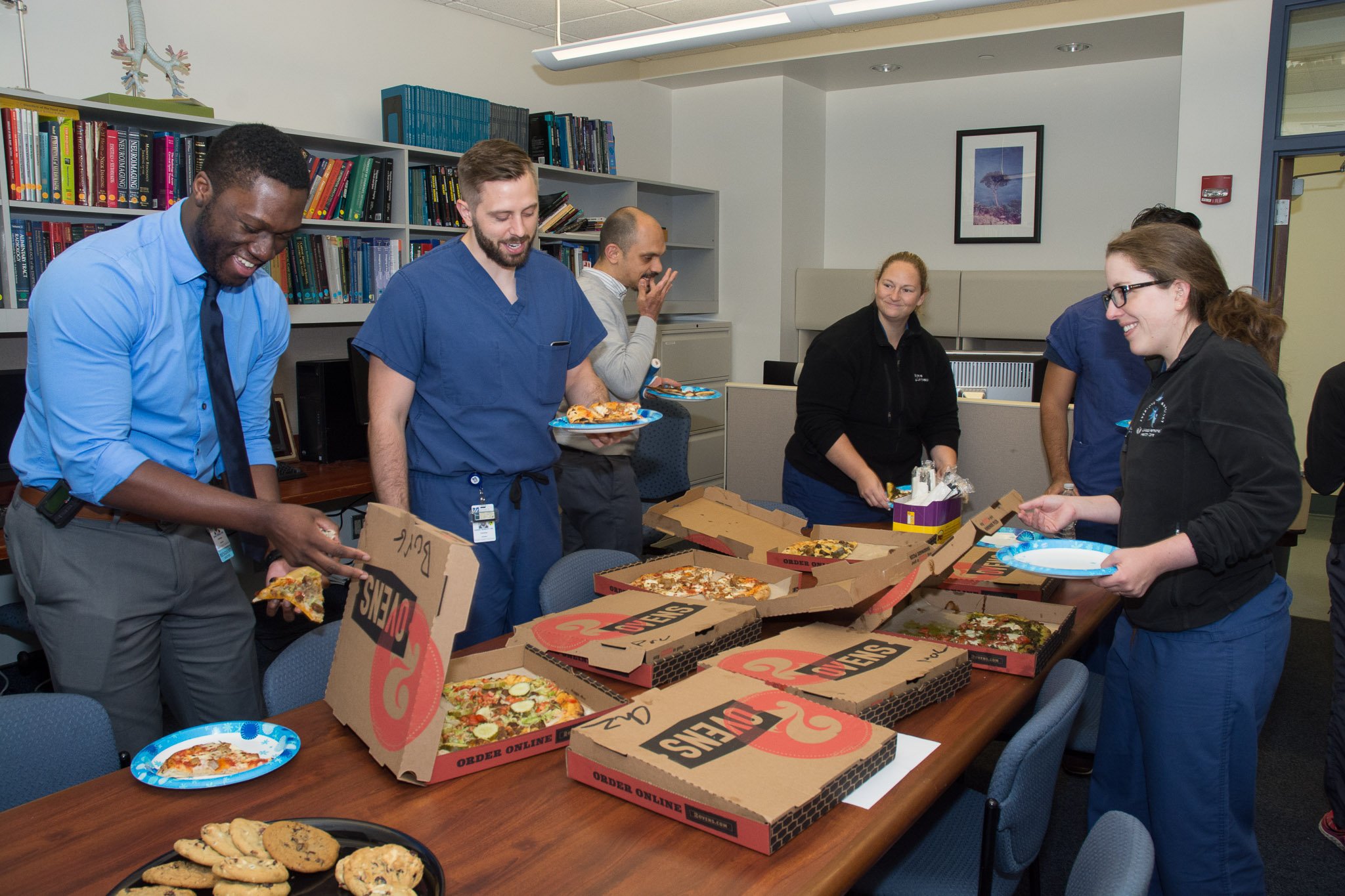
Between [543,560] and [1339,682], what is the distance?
215 cm

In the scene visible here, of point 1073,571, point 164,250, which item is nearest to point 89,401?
point 164,250

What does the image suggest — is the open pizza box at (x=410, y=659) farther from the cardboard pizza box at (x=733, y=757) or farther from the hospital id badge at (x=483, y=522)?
the hospital id badge at (x=483, y=522)

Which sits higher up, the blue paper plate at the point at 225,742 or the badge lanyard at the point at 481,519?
the badge lanyard at the point at 481,519

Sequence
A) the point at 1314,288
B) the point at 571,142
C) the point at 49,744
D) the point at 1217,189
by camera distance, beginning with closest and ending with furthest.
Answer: the point at 49,744 < the point at 1217,189 < the point at 571,142 < the point at 1314,288

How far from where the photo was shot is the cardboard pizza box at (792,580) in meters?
→ 1.80

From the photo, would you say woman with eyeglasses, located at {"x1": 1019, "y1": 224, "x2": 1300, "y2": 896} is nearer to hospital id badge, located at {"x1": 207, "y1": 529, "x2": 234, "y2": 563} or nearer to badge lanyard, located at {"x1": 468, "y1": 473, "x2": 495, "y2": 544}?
badge lanyard, located at {"x1": 468, "y1": 473, "x2": 495, "y2": 544}

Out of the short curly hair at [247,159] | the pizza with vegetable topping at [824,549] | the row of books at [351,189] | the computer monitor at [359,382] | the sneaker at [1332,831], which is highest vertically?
the row of books at [351,189]

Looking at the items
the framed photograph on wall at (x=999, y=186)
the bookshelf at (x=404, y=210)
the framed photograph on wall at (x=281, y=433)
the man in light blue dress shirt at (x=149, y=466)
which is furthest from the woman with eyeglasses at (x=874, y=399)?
the framed photograph on wall at (x=999, y=186)

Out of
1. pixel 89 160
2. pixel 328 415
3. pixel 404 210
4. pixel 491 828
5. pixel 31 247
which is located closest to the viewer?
pixel 491 828

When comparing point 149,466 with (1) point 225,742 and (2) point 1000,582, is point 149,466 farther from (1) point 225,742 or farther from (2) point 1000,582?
(2) point 1000,582

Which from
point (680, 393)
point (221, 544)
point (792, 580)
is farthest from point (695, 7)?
point (221, 544)

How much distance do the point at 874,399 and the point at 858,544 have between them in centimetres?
73

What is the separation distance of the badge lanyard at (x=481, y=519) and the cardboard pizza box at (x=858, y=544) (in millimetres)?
699

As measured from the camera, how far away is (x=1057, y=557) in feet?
6.59
